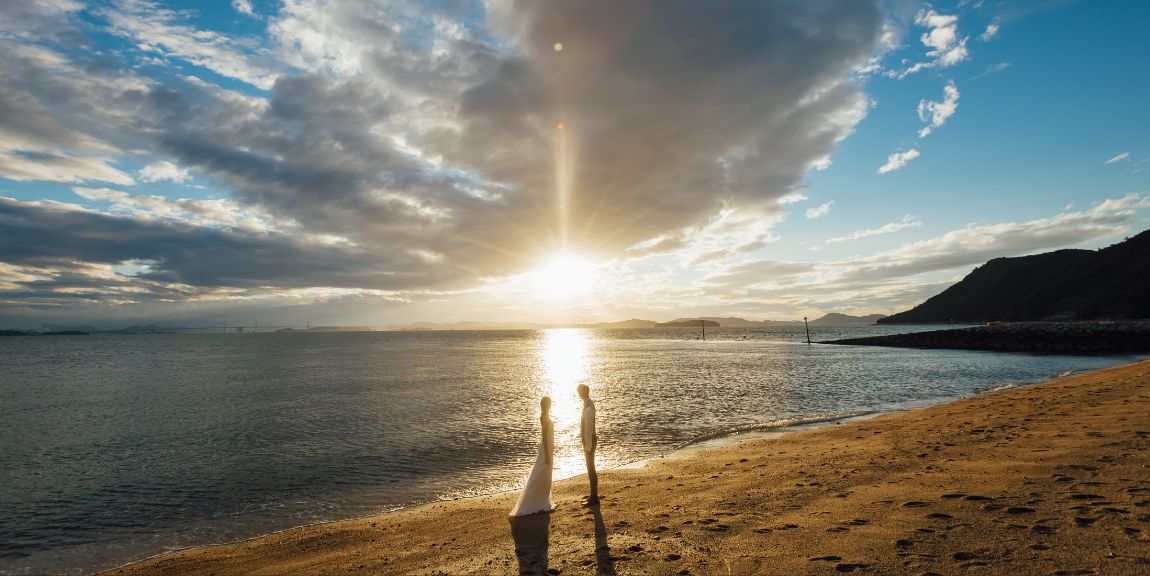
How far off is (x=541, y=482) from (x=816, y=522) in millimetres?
5756

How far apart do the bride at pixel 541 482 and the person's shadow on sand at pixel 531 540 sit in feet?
0.63

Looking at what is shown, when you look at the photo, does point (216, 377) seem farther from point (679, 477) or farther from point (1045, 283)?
point (1045, 283)

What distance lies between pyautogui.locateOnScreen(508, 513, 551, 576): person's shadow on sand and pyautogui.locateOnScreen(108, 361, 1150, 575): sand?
4 centimetres

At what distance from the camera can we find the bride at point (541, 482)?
11.8 meters

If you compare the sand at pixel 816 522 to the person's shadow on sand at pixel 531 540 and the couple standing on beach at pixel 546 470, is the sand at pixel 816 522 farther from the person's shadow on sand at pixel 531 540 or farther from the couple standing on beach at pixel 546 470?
the couple standing on beach at pixel 546 470

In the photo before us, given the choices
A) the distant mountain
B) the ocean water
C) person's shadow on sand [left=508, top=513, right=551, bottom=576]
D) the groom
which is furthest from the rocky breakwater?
person's shadow on sand [left=508, top=513, right=551, bottom=576]

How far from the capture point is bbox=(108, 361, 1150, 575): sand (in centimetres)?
736

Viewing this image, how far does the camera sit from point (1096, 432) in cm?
1422

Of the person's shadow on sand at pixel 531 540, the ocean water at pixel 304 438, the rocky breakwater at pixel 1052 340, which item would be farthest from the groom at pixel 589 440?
the rocky breakwater at pixel 1052 340

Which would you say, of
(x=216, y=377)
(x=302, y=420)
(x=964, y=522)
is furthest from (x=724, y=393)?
(x=216, y=377)

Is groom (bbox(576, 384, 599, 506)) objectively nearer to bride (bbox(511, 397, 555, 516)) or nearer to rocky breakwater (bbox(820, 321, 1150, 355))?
bride (bbox(511, 397, 555, 516))

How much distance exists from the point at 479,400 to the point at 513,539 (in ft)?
Answer: 91.5

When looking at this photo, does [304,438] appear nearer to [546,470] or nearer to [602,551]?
[546,470]

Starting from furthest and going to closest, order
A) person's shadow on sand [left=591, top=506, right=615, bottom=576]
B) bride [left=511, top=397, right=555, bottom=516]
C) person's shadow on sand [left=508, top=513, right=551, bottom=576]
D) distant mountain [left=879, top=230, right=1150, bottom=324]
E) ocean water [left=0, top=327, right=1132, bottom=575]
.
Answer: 1. distant mountain [left=879, top=230, right=1150, bottom=324]
2. ocean water [left=0, top=327, right=1132, bottom=575]
3. bride [left=511, top=397, right=555, bottom=516]
4. person's shadow on sand [left=508, top=513, right=551, bottom=576]
5. person's shadow on sand [left=591, top=506, right=615, bottom=576]
